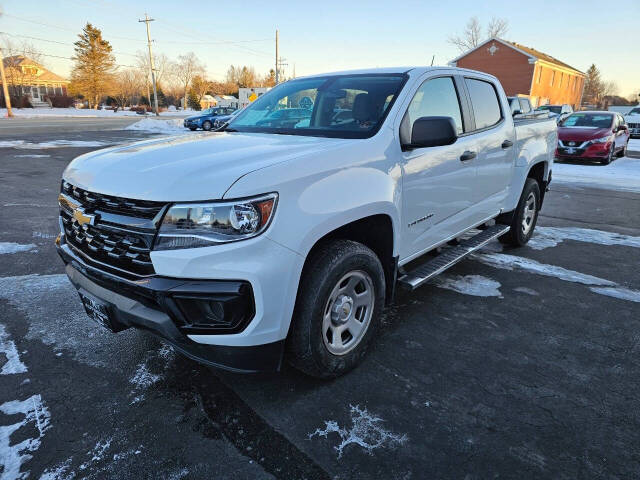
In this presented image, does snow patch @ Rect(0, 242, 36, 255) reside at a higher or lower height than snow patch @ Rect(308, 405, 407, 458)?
higher

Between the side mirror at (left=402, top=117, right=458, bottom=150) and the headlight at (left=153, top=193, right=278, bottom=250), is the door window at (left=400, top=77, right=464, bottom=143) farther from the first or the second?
the headlight at (left=153, top=193, right=278, bottom=250)

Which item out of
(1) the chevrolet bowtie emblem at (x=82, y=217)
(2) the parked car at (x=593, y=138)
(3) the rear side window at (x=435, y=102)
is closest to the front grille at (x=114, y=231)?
(1) the chevrolet bowtie emblem at (x=82, y=217)

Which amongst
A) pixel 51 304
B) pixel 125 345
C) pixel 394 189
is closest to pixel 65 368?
pixel 125 345

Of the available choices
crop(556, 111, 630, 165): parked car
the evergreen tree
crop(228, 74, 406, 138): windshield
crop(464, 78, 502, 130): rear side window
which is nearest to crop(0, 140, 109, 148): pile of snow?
crop(228, 74, 406, 138): windshield

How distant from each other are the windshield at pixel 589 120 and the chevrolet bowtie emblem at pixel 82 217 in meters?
15.7

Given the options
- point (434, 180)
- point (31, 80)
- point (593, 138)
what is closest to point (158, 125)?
point (593, 138)

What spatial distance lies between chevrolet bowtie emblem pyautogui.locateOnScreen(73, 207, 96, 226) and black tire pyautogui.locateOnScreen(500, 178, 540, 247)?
14.5ft

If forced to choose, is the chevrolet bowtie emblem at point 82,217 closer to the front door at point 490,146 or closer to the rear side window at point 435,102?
the rear side window at point 435,102

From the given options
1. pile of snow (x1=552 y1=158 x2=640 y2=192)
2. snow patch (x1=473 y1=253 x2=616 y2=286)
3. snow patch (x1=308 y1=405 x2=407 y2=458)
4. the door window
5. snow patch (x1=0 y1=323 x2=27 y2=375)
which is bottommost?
snow patch (x1=308 y1=405 x2=407 y2=458)

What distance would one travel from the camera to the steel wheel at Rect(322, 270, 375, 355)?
2584mm

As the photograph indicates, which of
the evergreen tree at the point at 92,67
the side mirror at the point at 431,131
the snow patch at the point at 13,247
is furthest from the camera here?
the evergreen tree at the point at 92,67

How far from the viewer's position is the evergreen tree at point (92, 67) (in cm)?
6266

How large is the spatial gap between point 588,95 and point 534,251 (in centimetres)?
10632

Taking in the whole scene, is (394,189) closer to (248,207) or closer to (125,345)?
(248,207)
